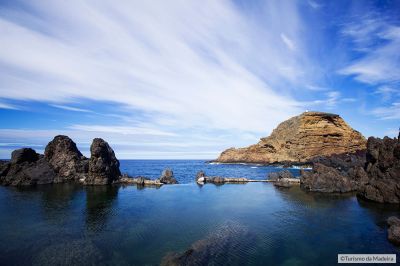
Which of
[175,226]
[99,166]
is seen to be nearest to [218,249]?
[175,226]

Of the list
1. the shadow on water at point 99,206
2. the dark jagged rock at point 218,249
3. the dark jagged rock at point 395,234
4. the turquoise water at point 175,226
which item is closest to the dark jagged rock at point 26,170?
the turquoise water at point 175,226

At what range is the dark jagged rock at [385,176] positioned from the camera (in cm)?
5093

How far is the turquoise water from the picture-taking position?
89.1ft

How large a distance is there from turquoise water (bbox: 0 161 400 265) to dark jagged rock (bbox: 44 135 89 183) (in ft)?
77.2

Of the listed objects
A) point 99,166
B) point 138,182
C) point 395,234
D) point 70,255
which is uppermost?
point 99,166

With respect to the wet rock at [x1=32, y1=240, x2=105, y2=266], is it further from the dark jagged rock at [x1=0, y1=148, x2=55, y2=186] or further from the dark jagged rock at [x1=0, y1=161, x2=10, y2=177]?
the dark jagged rock at [x1=0, y1=161, x2=10, y2=177]

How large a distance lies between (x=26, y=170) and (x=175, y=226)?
6288 centimetres

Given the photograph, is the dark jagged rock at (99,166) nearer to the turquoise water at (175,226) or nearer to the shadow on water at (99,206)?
the shadow on water at (99,206)

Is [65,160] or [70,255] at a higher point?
[65,160]

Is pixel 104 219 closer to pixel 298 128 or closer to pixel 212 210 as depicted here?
pixel 212 210

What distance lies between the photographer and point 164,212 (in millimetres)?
46688

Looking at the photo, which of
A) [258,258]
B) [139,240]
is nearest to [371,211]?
[258,258]

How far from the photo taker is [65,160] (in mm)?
90250

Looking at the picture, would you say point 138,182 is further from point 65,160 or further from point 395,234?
point 395,234
